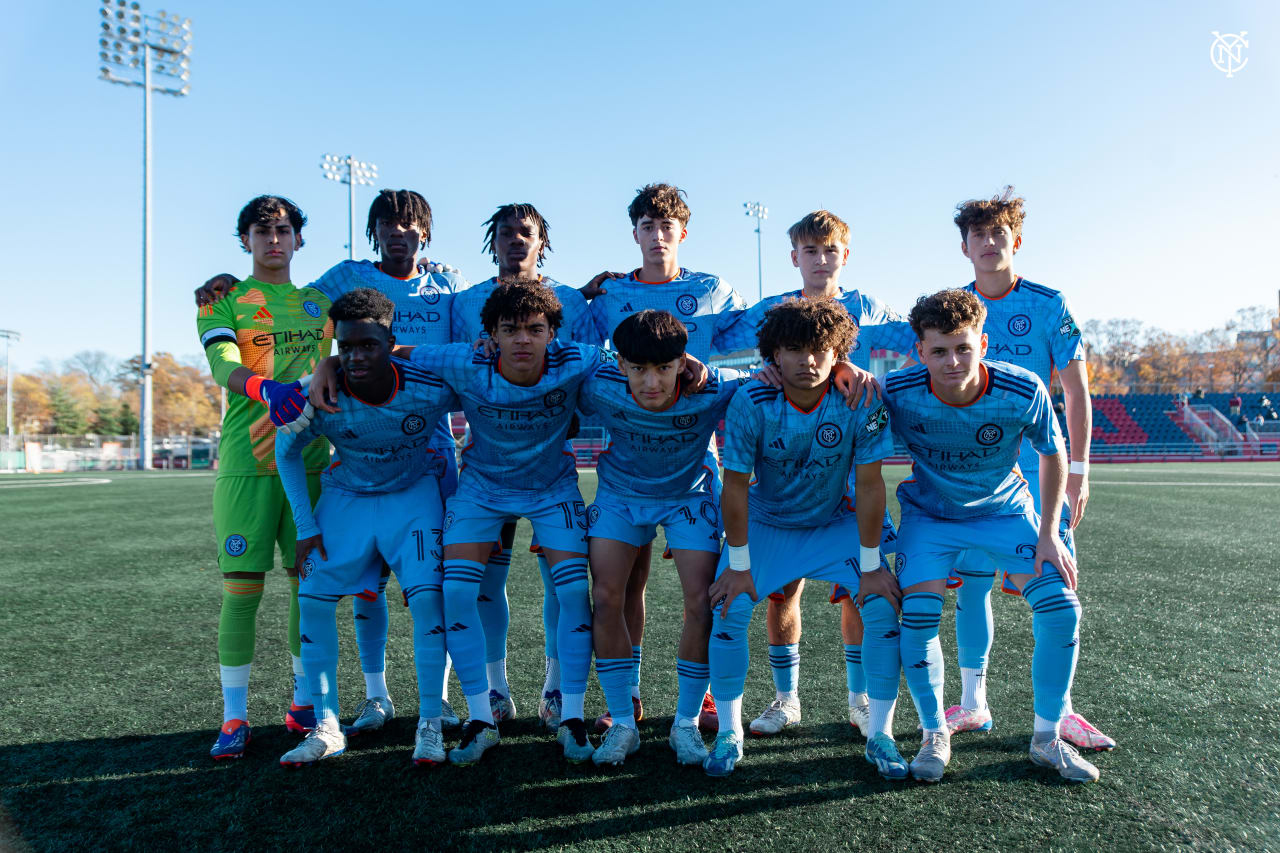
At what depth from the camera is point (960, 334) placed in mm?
3059

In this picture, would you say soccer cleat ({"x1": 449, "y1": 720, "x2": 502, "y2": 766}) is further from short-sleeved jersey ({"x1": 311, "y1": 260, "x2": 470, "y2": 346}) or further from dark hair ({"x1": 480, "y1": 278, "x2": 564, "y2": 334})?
short-sleeved jersey ({"x1": 311, "y1": 260, "x2": 470, "y2": 346})

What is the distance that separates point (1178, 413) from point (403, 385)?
45845 mm

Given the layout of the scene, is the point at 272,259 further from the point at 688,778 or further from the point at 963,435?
the point at 963,435

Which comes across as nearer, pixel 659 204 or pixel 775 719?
pixel 775 719

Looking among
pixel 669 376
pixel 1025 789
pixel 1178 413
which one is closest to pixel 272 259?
pixel 669 376

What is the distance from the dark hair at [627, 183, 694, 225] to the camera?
13.0 ft

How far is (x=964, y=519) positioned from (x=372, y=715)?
9.00 ft

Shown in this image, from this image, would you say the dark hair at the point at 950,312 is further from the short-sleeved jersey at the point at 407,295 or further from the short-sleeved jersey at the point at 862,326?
the short-sleeved jersey at the point at 407,295

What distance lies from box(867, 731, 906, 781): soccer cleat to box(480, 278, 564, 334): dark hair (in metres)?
2.15

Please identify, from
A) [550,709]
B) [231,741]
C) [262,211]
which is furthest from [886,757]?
[262,211]

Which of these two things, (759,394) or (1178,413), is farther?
(1178,413)

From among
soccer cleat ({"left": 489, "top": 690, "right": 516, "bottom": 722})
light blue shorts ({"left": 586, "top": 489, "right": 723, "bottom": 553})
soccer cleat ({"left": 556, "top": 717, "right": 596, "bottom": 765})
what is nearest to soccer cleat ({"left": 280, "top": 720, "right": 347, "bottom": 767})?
soccer cleat ({"left": 489, "top": 690, "right": 516, "bottom": 722})

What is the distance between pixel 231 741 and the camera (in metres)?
3.27

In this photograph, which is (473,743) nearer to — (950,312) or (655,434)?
(655,434)
